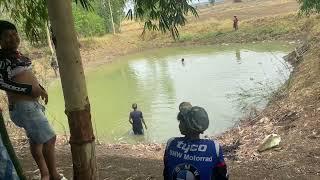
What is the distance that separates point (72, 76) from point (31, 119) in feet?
4.17

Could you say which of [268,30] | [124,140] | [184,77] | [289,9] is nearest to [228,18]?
[289,9]

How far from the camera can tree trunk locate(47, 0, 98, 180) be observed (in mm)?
3299

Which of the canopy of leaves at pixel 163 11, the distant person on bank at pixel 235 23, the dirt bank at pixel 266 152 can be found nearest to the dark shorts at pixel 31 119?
the canopy of leaves at pixel 163 11

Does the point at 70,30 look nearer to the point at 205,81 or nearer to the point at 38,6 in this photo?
the point at 38,6

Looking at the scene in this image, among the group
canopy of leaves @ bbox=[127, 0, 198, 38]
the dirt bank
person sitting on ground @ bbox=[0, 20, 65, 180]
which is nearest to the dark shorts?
person sitting on ground @ bbox=[0, 20, 65, 180]

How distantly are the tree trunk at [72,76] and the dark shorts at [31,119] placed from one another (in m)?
1.11

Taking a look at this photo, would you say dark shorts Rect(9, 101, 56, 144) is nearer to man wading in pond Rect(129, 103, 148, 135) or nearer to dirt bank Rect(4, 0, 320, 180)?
dirt bank Rect(4, 0, 320, 180)

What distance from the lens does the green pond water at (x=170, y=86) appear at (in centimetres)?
1501

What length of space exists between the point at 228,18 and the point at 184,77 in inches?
937

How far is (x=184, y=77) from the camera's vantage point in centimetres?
2469

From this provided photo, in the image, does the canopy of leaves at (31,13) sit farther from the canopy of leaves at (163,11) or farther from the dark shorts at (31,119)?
the dark shorts at (31,119)

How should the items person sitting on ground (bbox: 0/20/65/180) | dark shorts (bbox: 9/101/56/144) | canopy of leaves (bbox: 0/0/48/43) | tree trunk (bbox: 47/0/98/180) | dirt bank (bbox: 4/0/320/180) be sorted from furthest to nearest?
1. dirt bank (bbox: 4/0/320/180)
2. canopy of leaves (bbox: 0/0/48/43)
3. dark shorts (bbox: 9/101/56/144)
4. person sitting on ground (bbox: 0/20/65/180)
5. tree trunk (bbox: 47/0/98/180)

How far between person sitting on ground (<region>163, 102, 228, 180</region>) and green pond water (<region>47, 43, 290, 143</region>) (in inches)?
398

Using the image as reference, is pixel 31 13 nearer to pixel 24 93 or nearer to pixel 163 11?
pixel 24 93
